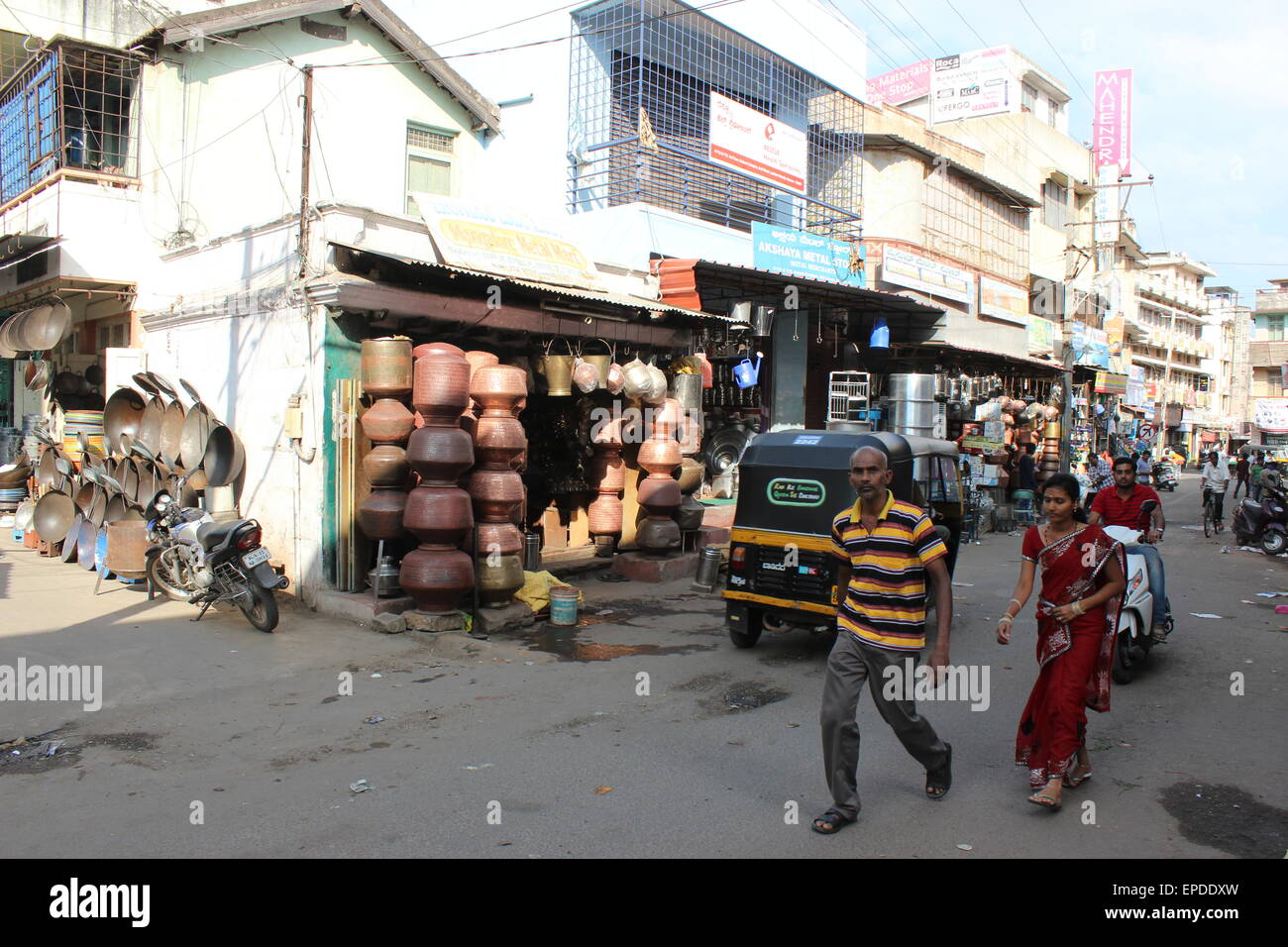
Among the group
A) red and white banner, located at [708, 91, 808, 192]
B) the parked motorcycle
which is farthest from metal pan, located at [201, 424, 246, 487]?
the parked motorcycle

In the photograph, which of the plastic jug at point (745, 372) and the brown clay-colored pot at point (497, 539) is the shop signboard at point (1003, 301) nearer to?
the plastic jug at point (745, 372)

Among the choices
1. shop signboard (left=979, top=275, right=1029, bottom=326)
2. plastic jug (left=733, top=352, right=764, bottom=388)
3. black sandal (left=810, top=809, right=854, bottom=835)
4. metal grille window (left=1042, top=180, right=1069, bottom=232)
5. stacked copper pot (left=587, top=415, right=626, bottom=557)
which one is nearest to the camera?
black sandal (left=810, top=809, right=854, bottom=835)

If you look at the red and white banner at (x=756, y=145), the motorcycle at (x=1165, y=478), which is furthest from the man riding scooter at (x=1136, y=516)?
the motorcycle at (x=1165, y=478)

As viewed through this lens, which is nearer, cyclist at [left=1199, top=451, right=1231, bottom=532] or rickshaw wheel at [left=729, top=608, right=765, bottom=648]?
rickshaw wheel at [left=729, top=608, right=765, bottom=648]

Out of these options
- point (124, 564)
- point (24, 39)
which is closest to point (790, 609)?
point (124, 564)

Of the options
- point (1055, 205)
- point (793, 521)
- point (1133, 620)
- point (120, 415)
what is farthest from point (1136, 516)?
point (1055, 205)

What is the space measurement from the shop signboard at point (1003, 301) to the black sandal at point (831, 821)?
24.8 m

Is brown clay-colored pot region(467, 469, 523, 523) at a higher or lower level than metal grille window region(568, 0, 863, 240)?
lower

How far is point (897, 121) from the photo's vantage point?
2503cm

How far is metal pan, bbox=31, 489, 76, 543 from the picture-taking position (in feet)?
39.6

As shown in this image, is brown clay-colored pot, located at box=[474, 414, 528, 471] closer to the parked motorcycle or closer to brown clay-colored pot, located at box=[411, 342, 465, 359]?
brown clay-colored pot, located at box=[411, 342, 465, 359]

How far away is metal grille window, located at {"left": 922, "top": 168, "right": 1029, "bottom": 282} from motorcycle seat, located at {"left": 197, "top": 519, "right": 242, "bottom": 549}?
70.5 feet

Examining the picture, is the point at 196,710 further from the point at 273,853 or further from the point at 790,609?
the point at 790,609
